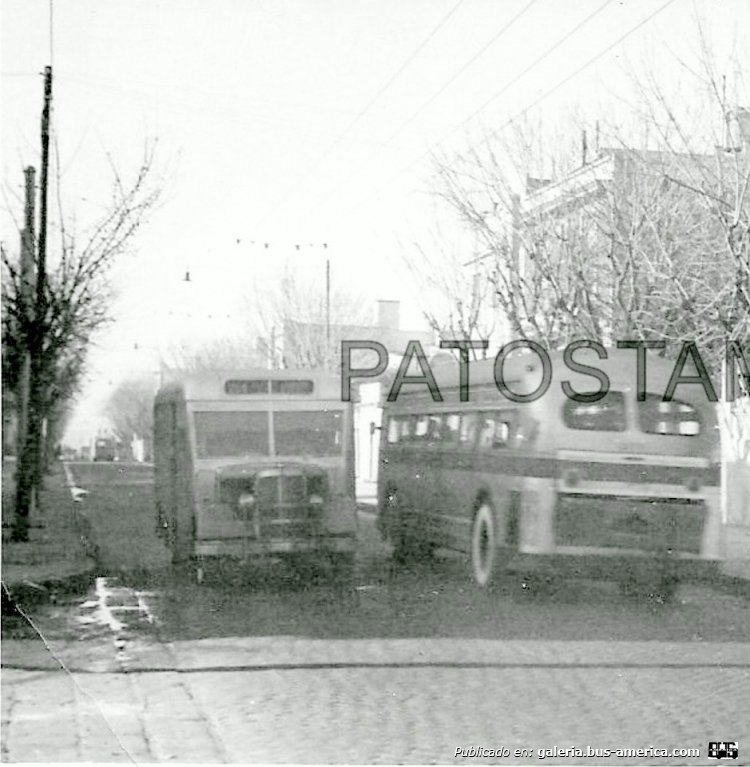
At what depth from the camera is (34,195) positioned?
12.6 metres

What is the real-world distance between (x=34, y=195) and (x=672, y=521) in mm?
7323

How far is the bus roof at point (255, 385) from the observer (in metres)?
10.9

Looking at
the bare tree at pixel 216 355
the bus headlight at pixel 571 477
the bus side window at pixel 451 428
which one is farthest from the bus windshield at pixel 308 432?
the bus headlight at pixel 571 477

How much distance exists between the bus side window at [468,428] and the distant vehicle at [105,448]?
475cm

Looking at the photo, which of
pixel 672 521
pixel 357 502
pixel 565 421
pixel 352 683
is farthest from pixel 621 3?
pixel 352 683

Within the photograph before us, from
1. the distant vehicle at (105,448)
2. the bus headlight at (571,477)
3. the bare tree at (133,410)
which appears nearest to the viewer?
the bus headlight at (571,477)

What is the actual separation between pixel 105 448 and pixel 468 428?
17.3 feet

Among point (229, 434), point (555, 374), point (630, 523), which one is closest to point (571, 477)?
point (630, 523)

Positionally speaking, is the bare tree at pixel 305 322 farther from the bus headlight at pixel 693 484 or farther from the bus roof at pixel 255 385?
the bus headlight at pixel 693 484

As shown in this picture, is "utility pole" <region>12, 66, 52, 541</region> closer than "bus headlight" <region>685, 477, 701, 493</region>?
No

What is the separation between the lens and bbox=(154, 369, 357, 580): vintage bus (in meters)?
11.0

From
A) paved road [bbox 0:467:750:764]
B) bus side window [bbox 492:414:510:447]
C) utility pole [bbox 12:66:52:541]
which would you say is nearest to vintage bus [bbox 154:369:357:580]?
paved road [bbox 0:467:750:764]

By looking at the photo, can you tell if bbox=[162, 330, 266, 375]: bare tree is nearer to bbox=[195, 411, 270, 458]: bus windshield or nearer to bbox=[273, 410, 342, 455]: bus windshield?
bbox=[195, 411, 270, 458]: bus windshield

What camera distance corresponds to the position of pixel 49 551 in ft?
44.9
